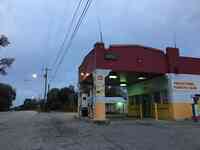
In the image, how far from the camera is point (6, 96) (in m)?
75.5

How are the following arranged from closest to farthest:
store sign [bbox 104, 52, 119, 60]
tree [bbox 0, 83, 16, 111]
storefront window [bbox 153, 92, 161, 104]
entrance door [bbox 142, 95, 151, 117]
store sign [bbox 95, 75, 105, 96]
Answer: store sign [bbox 95, 75, 105, 96] < store sign [bbox 104, 52, 119, 60] < storefront window [bbox 153, 92, 161, 104] < entrance door [bbox 142, 95, 151, 117] < tree [bbox 0, 83, 16, 111]

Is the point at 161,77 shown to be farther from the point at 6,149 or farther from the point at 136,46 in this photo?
the point at 6,149

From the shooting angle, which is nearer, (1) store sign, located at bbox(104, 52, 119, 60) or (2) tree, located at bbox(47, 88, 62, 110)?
(1) store sign, located at bbox(104, 52, 119, 60)

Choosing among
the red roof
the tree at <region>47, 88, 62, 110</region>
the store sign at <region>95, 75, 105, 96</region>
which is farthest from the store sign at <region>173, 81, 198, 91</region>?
the tree at <region>47, 88, 62, 110</region>

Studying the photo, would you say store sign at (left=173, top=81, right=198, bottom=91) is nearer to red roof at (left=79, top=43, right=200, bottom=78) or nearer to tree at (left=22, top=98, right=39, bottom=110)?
red roof at (left=79, top=43, right=200, bottom=78)

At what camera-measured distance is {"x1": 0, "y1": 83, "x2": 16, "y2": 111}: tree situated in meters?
72.7

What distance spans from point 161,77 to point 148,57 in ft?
9.30

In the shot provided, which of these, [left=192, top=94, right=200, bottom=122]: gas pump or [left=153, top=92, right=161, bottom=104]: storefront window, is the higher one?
[left=153, top=92, right=161, bottom=104]: storefront window

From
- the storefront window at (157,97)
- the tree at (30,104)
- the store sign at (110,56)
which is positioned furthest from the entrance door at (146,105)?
the tree at (30,104)

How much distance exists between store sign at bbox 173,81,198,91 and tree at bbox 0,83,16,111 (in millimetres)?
60801

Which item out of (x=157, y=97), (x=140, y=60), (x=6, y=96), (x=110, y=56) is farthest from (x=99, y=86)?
(x=6, y=96)

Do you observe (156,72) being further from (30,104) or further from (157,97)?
(30,104)

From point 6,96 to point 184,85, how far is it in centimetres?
6431

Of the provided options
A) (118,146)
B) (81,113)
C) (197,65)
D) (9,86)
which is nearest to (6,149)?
(118,146)
